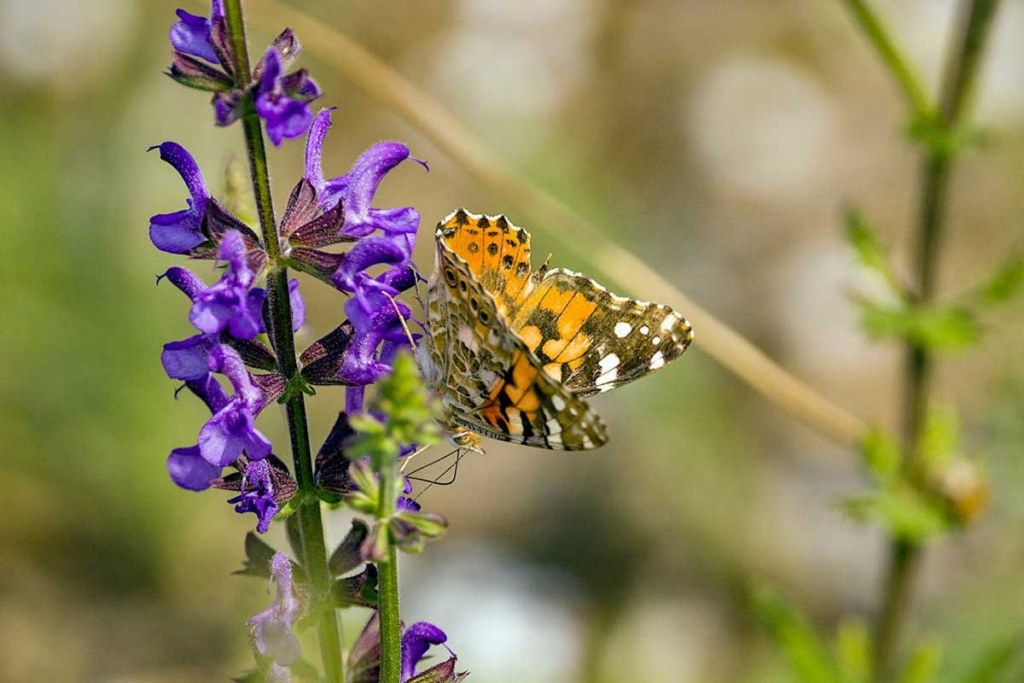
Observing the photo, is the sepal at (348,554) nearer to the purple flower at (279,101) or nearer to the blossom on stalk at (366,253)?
the blossom on stalk at (366,253)

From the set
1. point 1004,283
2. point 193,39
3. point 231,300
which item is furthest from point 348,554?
point 1004,283

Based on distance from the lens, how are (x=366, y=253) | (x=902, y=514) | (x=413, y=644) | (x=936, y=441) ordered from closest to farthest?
(x=366, y=253) → (x=413, y=644) → (x=902, y=514) → (x=936, y=441)

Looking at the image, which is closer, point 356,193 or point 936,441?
point 356,193

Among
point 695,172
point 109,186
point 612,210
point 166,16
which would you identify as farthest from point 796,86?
point 109,186

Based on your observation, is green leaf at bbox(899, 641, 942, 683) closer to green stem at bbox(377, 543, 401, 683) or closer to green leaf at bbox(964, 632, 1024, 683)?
green leaf at bbox(964, 632, 1024, 683)

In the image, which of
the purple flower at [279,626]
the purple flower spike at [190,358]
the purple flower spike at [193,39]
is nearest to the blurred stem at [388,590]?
the purple flower at [279,626]

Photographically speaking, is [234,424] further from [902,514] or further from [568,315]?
[902,514]
